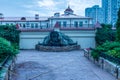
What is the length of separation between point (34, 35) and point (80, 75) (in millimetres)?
21127

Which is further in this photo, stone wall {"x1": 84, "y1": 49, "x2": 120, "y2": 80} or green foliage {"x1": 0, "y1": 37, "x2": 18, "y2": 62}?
green foliage {"x1": 0, "y1": 37, "x2": 18, "y2": 62}

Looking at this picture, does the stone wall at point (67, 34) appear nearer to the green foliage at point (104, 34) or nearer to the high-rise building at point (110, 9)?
the green foliage at point (104, 34)

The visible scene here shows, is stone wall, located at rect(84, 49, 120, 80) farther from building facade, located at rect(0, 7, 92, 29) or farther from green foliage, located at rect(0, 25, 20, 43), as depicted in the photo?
building facade, located at rect(0, 7, 92, 29)

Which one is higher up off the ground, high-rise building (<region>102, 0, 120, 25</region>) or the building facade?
high-rise building (<region>102, 0, 120, 25</region>)

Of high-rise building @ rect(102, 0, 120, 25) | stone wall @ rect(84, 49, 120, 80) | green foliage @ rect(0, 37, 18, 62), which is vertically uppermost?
high-rise building @ rect(102, 0, 120, 25)

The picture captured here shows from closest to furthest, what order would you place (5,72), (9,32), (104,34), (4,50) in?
(5,72) < (4,50) < (9,32) < (104,34)

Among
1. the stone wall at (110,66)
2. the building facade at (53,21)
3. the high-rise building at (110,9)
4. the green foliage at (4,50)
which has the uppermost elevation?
the high-rise building at (110,9)

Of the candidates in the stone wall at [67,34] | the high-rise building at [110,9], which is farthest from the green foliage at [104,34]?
the high-rise building at [110,9]

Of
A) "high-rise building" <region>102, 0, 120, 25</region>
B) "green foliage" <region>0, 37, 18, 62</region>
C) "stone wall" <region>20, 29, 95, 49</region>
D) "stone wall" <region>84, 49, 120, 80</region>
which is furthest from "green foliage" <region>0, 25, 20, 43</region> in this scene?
"high-rise building" <region>102, 0, 120, 25</region>

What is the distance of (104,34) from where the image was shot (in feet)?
103

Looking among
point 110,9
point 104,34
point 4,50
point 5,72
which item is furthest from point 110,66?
point 110,9

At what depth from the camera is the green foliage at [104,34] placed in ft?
103

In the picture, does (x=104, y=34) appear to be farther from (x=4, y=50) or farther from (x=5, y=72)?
(x=5, y=72)

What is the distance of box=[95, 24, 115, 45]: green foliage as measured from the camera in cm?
3138
